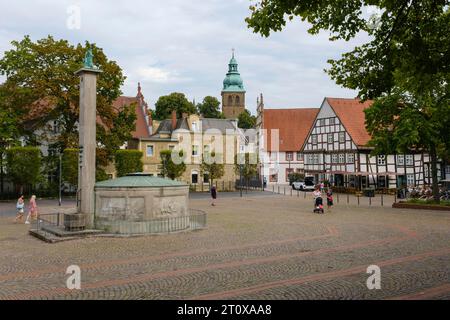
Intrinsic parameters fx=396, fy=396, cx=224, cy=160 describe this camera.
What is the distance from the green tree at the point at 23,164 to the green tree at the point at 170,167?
14.3 meters

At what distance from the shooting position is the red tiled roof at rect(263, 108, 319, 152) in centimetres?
6725

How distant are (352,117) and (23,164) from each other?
36751mm

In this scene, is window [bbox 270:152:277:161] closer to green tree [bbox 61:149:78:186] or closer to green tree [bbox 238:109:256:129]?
green tree [bbox 238:109:256:129]

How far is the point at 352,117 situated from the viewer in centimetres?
4881

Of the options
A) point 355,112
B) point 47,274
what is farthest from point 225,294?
point 355,112

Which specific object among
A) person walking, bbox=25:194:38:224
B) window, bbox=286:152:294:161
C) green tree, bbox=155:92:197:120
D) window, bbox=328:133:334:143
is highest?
green tree, bbox=155:92:197:120

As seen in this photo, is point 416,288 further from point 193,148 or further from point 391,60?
point 193,148

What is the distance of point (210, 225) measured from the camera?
1895 cm

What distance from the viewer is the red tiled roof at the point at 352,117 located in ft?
153

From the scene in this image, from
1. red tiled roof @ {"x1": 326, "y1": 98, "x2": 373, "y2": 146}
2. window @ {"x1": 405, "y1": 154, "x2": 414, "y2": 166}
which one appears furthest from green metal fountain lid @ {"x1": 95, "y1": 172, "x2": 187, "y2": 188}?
window @ {"x1": 405, "y1": 154, "x2": 414, "y2": 166}

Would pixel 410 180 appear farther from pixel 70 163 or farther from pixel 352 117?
pixel 70 163

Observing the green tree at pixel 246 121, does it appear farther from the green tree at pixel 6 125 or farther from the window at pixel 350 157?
the green tree at pixel 6 125

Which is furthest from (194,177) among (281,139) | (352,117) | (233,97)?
(233,97)

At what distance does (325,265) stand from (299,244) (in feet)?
10.4
